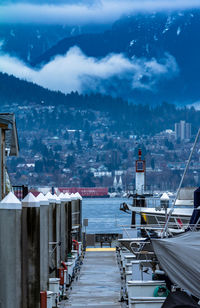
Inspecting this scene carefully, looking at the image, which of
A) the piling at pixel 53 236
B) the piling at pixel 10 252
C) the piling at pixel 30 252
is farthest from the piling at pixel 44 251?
the piling at pixel 53 236

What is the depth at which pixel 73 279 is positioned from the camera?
29734 millimetres

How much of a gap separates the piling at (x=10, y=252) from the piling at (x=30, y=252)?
6.3 inches

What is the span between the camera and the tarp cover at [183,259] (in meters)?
14.8

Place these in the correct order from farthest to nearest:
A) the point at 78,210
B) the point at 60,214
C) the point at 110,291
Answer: the point at 78,210, the point at 60,214, the point at 110,291

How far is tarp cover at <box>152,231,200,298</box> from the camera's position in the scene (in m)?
14.8

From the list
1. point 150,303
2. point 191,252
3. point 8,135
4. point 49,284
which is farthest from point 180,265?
point 8,135

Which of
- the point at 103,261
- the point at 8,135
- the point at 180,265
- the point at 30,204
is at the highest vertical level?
the point at 8,135

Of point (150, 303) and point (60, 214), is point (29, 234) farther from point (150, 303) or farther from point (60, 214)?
point (60, 214)

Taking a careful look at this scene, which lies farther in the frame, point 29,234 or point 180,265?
point 29,234

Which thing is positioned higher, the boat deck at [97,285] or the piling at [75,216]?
the piling at [75,216]

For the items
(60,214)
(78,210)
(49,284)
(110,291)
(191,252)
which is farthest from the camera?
(78,210)

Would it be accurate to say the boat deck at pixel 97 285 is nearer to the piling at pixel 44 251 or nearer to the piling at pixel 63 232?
the piling at pixel 63 232

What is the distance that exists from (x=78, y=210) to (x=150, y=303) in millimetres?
27648

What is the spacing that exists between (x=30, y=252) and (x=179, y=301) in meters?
4.00
